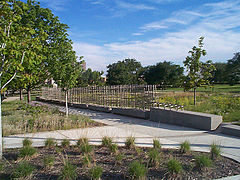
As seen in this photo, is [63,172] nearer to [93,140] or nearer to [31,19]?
[93,140]

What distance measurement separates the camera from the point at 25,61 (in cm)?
585

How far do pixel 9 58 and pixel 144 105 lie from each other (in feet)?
26.6

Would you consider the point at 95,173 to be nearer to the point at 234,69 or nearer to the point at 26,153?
the point at 26,153

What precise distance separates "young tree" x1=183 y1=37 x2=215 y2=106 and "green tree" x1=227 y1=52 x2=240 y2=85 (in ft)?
167

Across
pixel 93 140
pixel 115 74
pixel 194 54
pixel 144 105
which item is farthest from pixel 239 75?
pixel 93 140

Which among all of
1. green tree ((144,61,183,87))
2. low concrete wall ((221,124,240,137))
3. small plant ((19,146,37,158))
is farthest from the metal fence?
green tree ((144,61,183,87))

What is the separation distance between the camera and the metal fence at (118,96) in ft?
39.9

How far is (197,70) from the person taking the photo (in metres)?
14.3

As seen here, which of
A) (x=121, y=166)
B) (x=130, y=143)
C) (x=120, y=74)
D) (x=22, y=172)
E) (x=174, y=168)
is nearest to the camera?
(x=22, y=172)

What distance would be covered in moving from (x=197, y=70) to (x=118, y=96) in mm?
5069

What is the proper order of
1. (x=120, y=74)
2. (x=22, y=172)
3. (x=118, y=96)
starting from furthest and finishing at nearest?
(x=120, y=74), (x=118, y=96), (x=22, y=172)

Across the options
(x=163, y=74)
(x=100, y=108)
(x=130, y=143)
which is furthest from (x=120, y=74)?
(x=130, y=143)

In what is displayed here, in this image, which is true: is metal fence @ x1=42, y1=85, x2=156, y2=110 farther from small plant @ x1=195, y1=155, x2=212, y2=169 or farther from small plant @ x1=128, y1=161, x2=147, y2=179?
small plant @ x1=128, y1=161, x2=147, y2=179

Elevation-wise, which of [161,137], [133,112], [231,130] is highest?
[133,112]
